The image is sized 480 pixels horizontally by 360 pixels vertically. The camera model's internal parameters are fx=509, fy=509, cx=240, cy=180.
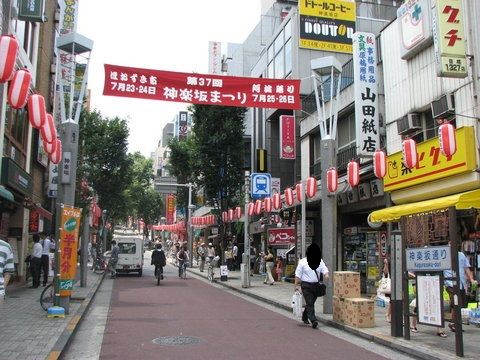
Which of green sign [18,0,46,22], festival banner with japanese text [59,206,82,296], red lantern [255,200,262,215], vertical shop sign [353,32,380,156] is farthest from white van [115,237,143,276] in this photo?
festival banner with japanese text [59,206,82,296]

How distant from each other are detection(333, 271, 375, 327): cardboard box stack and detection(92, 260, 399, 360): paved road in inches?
32.6

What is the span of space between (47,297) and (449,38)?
12059 millimetres

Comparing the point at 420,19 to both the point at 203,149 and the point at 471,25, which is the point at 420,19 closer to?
the point at 471,25

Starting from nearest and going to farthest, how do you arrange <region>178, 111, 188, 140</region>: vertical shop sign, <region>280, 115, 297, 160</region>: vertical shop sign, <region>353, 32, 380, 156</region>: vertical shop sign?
<region>353, 32, 380, 156</region>: vertical shop sign, <region>280, 115, 297, 160</region>: vertical shop sign, <region>178, 111, 188, 140</region>: vertical shop sign

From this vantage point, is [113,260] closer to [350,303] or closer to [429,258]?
[350,303]

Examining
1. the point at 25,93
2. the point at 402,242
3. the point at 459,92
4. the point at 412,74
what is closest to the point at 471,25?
the point at 459,92

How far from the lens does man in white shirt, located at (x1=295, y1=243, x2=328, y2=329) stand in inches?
459

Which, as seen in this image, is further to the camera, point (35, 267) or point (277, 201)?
point (277, 201)

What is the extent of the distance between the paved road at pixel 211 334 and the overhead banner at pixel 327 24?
1672 centimetres

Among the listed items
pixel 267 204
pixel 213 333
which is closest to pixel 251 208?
pixel 267 204

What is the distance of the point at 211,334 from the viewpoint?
10.5 m

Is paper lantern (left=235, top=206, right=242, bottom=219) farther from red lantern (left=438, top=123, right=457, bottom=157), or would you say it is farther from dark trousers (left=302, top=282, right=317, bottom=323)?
red lantern (left=438, top=123, right=457, bottom=157)

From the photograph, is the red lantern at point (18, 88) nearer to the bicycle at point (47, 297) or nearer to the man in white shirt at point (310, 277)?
the bicycle at point (47, 297)

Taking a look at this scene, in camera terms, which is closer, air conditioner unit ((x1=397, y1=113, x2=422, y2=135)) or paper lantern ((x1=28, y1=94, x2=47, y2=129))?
paper lantern ((x1=28, y1=94, x2=47, y2=129))
